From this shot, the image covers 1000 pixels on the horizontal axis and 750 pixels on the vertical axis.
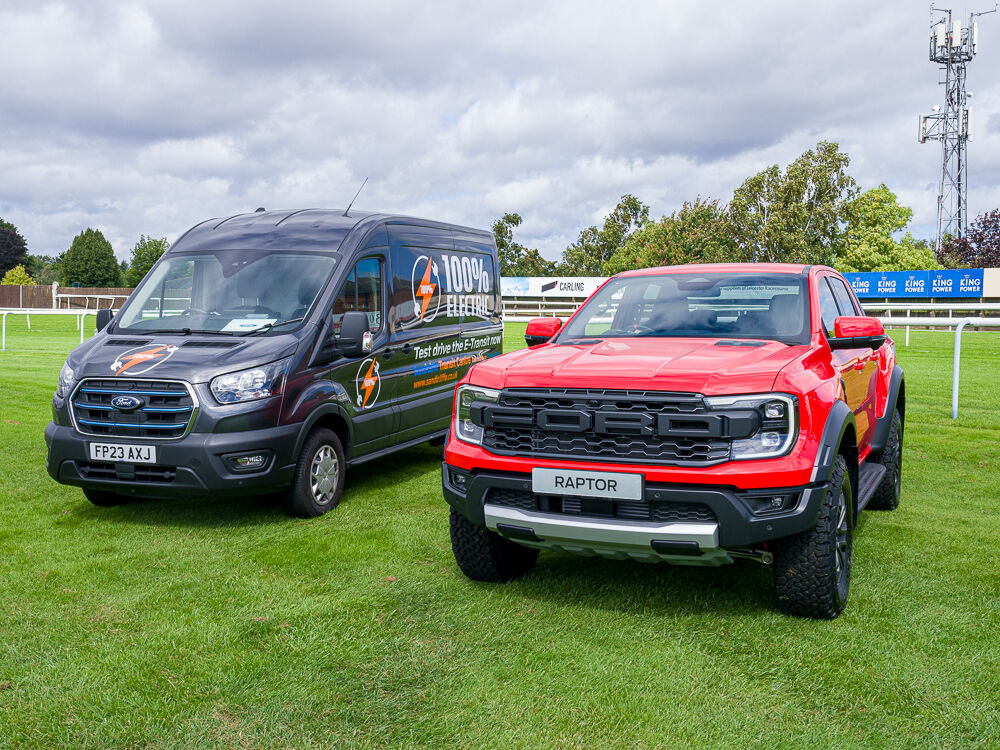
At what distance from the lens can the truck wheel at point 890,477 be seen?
654cm

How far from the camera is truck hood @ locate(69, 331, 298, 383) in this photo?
605 centimetres

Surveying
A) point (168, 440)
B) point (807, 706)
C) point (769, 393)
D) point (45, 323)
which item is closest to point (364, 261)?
point (168, 440)

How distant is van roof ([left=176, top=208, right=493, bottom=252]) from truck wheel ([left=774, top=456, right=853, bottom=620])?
14.4ft

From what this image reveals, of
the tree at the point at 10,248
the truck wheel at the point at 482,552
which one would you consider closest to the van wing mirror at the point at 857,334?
the truck wheel at the point at 482,552

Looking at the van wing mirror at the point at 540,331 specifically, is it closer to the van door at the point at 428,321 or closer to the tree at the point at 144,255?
the van door at the point at 428,321

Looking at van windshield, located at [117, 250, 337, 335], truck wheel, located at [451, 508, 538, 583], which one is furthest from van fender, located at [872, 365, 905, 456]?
van windshield, located at [117, 250, 337, 335]

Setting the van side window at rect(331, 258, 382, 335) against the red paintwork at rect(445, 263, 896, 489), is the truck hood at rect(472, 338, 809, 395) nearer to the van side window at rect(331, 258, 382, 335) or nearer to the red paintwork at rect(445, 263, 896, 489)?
the red paintwork at rect(445, 263, 896, 489)

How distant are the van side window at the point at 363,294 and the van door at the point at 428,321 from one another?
239 millimetres

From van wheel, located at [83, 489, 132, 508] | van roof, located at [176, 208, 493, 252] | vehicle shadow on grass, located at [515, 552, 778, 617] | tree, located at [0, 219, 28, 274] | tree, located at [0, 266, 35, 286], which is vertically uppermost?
tree, located at [0, 219, 28, 274]

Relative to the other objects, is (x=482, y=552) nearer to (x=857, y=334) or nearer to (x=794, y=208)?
(x=857, y=334)

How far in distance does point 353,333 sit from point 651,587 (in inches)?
118

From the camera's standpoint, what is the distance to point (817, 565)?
13.8 feet

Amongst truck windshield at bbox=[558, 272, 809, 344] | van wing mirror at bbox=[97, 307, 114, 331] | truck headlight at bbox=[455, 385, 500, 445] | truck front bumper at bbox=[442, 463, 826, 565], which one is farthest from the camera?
van wing mirror at bbox=[97, 307, 114, 331]

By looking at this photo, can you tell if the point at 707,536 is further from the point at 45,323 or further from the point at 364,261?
the point at 45,323
